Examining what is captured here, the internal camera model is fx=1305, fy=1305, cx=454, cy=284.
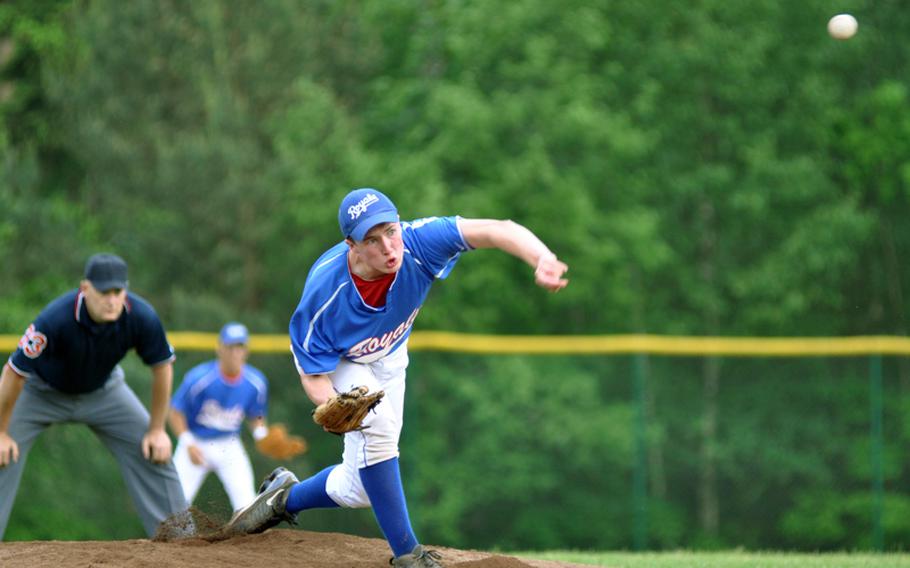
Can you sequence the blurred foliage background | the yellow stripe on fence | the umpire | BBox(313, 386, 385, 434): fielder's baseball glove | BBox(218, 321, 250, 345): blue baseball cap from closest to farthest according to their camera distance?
BBox(313, 386, 385, 434): fielder's baseball glove < the umpire < BBox(218, 321, 250, 345): blue baseball cap < the yellow stripe on fence < the blurred foliage background

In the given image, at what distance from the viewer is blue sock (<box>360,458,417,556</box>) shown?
6.06 m

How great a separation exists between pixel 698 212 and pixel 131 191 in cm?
954

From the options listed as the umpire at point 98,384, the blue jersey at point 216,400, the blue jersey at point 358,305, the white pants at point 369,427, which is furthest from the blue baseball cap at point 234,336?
the blue jersey at point 358,305

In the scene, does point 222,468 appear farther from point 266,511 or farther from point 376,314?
point 376,314

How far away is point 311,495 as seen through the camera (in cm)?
668

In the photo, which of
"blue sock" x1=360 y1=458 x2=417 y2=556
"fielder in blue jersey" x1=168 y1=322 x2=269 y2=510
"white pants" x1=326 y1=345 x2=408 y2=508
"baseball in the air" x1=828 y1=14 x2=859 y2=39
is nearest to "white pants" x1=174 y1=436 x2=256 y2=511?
"fielder in blue jersey" x1=168 y1=322 x2=269 y2=510

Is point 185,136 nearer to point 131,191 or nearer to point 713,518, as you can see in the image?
point 131,191

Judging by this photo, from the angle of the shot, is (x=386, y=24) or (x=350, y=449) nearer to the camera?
(x=350, y=449)

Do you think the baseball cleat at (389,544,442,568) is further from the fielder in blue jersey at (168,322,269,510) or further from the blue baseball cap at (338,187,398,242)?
the fielder in blue jersey at (168,322,269,510)

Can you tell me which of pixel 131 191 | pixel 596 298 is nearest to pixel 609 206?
pixel 596 298

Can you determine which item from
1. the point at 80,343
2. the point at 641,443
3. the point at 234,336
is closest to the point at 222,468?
the point at 234,336

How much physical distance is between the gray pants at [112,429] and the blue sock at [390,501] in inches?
76.1

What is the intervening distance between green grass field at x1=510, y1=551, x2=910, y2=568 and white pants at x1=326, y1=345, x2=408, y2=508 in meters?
1.92

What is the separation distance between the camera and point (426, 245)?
6.07 m
